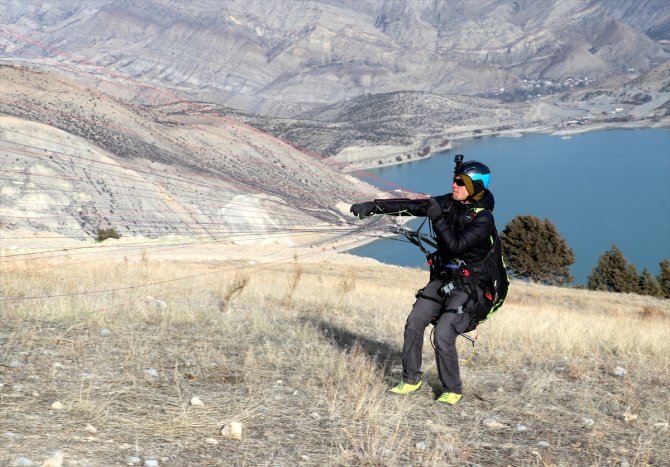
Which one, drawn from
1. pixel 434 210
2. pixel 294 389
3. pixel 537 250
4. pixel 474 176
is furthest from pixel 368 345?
pixel 537 250

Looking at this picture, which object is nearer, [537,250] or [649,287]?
[649,287]

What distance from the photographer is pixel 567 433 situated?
552 centimetres

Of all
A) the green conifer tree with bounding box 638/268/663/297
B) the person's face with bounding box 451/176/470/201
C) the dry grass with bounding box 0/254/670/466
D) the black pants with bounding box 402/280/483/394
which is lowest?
the dry grass with bounding box 0/254/670/466

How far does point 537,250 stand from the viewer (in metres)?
48.9

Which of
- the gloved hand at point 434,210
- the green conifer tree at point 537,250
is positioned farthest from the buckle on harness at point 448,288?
the green conifer tree at point 537,250

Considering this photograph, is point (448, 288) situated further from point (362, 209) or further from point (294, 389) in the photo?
point (294, 389)

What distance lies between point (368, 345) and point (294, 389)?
2.17 meters

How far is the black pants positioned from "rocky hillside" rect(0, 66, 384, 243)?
34.2 m

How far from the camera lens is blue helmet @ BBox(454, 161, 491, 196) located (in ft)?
19.2

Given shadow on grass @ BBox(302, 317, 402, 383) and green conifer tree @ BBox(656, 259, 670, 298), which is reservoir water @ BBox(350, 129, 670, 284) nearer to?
green conifer tree @ BBox(656, 259, 670, 298)

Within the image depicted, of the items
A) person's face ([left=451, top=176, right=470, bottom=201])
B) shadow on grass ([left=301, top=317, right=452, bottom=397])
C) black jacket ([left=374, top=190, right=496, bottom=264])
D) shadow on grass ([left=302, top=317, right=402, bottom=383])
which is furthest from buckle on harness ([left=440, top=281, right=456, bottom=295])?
shadow on grass ([left=302, top=317, right=402, bottom=383])

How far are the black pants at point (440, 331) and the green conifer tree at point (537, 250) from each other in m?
43.9

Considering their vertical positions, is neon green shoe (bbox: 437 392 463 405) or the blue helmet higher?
the blue helmet

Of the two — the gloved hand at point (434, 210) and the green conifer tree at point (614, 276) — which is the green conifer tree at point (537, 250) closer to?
the green conifer tree at point (614, 276)
